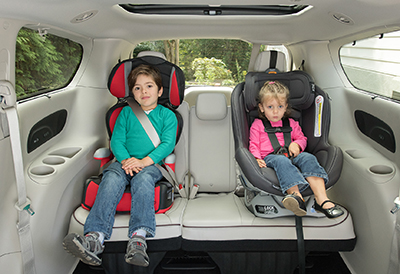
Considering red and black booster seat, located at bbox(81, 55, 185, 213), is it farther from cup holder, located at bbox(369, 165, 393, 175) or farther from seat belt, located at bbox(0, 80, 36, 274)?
cup holder, located at bbox(369, 165, 393, 175)

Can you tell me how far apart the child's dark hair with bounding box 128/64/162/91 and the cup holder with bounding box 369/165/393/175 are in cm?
162

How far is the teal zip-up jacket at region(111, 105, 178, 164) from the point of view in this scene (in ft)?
7.66

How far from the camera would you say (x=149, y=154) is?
2.30 m

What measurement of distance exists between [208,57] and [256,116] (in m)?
0.99

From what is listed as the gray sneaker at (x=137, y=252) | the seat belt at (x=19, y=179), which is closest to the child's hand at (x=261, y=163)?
the gray sneaker at (x=137, y=252)

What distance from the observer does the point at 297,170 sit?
2053 mm

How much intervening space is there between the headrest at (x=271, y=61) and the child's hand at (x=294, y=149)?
24.6 inches

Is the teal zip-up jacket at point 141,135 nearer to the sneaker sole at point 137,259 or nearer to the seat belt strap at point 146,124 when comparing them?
the seat belt strap at point 146,124

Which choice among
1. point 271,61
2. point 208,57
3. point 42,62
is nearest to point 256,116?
point 271,61

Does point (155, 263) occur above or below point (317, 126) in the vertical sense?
below

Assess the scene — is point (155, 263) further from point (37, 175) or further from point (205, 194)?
point (37, 175)

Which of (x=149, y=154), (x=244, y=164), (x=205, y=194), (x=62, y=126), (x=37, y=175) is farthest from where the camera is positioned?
(x=205, y=194)

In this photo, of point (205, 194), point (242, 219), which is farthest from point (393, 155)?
point (205, 194)

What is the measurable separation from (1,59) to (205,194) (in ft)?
5.66
